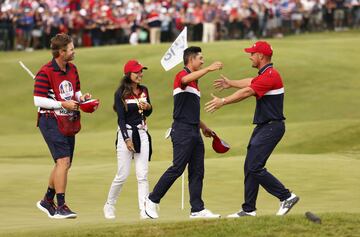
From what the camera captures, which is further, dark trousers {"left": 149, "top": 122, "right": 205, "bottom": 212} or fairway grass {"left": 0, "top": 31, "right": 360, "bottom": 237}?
dark trousers {"left": 149, "top": 122, "right": 205, "bottom": 212}

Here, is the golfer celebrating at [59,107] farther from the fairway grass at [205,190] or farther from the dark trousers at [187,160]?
the dark trousers at [187,160]

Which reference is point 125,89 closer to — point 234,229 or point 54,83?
point 54,83

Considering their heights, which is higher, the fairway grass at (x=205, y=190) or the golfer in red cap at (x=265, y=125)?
the golfer in red cap at (x=265, y=125)

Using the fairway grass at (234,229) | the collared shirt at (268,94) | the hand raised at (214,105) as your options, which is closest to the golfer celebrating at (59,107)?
the hand raised at (214,105)

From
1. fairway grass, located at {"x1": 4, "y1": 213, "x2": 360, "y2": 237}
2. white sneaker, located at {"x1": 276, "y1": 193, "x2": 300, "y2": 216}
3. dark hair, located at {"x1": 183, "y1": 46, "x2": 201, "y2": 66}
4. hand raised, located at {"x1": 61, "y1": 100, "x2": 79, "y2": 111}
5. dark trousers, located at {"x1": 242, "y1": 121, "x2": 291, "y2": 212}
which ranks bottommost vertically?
white sneaker, located at {"x1": 276, "y1": 193, "x2": 300, "y2": 216}

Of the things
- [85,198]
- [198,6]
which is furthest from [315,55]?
[85,198]

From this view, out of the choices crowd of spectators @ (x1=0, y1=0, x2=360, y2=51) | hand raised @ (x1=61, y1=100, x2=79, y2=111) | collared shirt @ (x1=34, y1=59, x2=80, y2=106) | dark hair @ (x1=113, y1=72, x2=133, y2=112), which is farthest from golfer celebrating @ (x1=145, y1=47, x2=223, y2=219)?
crowd of spectators @ (x1=0, y1=0, x2=360, y2=51)

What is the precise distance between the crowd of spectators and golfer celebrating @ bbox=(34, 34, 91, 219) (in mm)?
34192

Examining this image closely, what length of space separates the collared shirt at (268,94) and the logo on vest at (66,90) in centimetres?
257

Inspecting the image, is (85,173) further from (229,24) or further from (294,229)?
(229,24)

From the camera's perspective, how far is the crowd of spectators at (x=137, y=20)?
49938 millimetres

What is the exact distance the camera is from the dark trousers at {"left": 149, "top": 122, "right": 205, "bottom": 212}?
15.5 m

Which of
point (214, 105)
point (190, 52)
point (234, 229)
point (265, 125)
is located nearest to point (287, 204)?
point (265, 125)

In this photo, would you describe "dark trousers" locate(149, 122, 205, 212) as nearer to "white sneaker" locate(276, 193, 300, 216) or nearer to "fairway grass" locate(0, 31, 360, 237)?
"fairway grass" locate(0, 31, 360, 237)
